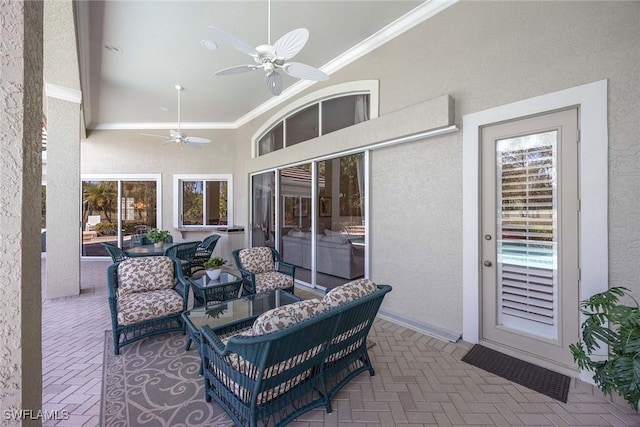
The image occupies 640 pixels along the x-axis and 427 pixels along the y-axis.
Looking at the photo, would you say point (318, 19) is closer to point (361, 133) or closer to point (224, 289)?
point (361, 133)

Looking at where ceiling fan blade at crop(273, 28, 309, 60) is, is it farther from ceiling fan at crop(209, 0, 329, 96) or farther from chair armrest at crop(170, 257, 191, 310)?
chair armrest at crop(170, 257, 191, 310)

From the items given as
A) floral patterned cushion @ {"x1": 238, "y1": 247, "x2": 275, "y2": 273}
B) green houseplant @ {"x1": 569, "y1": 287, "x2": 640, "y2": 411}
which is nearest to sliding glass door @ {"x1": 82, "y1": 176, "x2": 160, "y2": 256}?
floral patterned cushion @ {"x1": 238, "y1": 247, "x2": 275, "y2": 273}

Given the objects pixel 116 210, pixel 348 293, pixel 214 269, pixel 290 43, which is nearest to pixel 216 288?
pixel 214 269

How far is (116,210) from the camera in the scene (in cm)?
784

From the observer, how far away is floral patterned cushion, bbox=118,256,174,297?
314cm

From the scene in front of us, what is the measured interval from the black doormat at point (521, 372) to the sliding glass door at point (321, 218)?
1.81 metres

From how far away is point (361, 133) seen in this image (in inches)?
152

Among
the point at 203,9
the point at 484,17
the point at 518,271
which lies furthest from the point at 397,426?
the point at 203,9

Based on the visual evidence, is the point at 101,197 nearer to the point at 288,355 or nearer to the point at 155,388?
the point at 155,388

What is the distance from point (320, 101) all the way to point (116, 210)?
692 cm

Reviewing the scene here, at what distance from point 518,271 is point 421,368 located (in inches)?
54.2

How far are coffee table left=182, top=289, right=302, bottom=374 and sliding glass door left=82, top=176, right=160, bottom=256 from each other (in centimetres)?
610

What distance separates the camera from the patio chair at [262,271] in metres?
3.69

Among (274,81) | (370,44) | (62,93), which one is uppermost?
(370,44)
